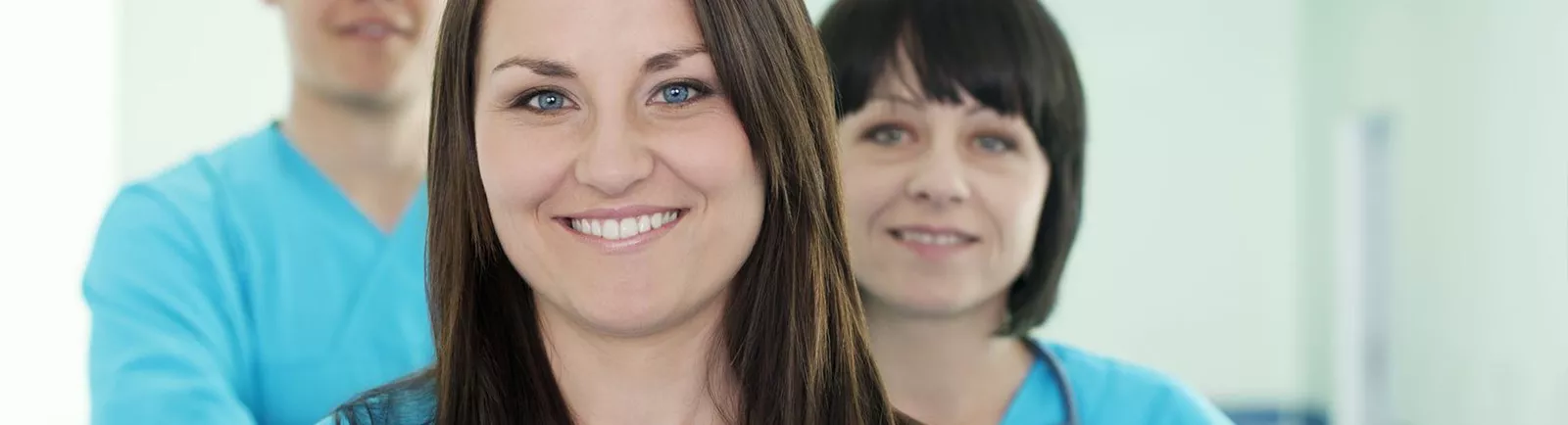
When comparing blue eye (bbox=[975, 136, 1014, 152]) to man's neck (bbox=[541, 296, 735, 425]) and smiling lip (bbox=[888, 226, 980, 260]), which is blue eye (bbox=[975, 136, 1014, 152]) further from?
man's neck (bbox=[541, 296, 735, 425])

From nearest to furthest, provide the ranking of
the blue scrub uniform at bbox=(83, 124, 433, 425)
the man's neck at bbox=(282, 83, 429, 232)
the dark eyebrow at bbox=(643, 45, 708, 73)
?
the dark eyebrow at bbox=(643, 45, 708, 73)
the blue scrub uniform at bbox=(83, 124, 433, 425)
the man's neck at bbox=(282, 83, 429, 232)

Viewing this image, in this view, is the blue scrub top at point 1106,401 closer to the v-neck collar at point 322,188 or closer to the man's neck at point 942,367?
the man's neck at point 942,367

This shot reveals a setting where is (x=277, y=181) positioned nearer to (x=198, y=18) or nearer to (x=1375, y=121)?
(x=198, y=18)

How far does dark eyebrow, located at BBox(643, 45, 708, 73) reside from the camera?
798 mm

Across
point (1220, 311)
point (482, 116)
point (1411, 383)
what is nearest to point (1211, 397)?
point (1220, 311)

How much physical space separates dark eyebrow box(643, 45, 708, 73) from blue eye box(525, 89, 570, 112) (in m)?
0.05

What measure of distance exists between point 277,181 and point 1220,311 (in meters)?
1.93

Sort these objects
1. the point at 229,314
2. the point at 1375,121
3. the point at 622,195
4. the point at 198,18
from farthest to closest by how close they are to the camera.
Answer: the point at 1375,121, the point at 198,18, the point at 229,314, the point at 622,195

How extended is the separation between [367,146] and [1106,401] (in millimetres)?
570

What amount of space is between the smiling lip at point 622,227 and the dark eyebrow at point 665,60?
0.08m

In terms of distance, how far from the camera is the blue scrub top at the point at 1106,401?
3.53 ft

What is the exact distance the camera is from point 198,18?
53.8 inches

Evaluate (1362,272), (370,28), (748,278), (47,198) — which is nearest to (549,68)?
(748,278)

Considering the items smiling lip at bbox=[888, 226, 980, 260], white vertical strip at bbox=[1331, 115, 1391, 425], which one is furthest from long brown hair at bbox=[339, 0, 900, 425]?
white vertical strip at bbox=[1331, 115, 1391, 425]
